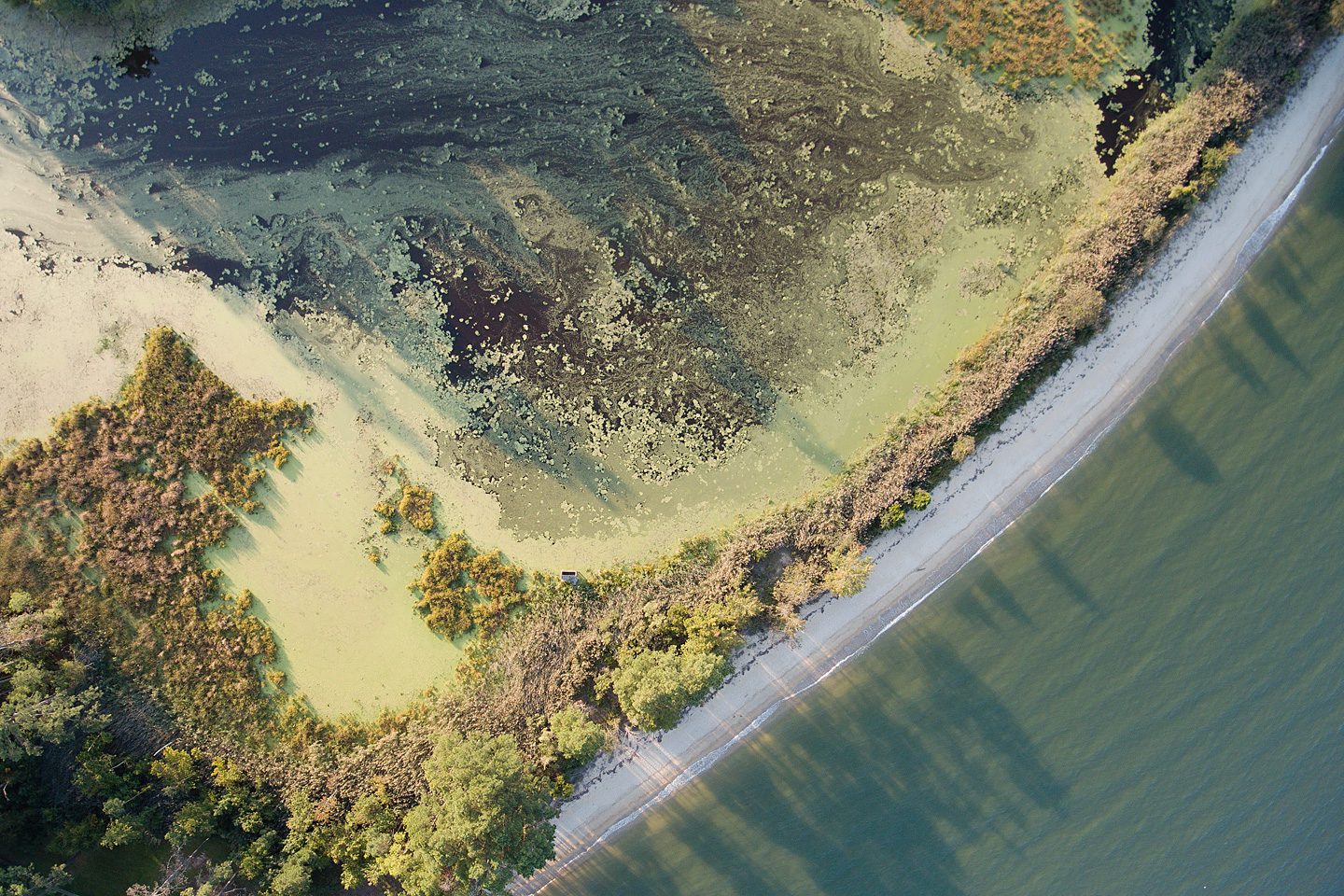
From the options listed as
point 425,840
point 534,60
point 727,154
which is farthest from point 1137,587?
point 534,60

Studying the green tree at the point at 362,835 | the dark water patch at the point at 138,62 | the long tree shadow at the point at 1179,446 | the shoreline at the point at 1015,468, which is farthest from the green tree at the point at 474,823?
the dark water patch at the point at 138,62

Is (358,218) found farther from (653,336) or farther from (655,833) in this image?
(655,833)

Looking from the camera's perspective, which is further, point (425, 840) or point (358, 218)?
point (358, 218)

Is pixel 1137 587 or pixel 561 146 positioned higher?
pixel 561 146

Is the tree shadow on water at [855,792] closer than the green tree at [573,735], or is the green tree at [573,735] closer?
the green tree at [573,735]

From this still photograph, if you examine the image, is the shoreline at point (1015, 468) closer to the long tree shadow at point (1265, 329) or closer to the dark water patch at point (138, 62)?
the long tree shadow at point (1265, 329)

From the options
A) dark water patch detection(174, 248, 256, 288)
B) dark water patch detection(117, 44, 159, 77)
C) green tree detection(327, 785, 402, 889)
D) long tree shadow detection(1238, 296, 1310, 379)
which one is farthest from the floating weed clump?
long tree shadow detection(1238, 296, 1310, 379)

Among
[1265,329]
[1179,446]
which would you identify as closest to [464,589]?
[1179,446]

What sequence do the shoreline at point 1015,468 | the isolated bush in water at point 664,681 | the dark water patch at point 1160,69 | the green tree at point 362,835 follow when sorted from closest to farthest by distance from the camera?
the isolated bush in water at point 664,681 → the green tree at point 362,835 → the dark water patch at point 1160,69 → the shoreline at point 1015,468
